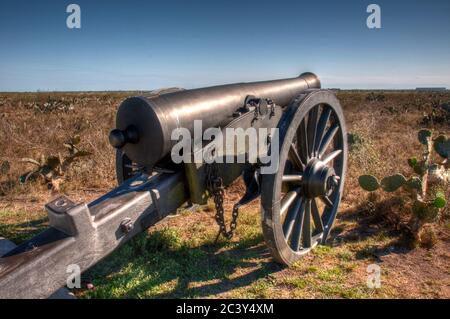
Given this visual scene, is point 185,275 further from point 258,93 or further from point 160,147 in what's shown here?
point 258,93

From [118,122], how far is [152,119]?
40cm

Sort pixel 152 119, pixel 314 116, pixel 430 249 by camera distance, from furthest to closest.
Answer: pixel 430 249 → pixel 314 116 → pixel 152 119

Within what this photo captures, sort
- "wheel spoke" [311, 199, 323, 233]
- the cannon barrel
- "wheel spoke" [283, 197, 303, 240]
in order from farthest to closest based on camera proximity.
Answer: "wheel spoke" [311, 199, 323, 233] → "wheel spoke" [283, 197, 303, 240] → the cannon barrel

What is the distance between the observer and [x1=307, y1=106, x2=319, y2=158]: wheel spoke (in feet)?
11.7

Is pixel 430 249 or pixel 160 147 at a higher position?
pixel 160 147

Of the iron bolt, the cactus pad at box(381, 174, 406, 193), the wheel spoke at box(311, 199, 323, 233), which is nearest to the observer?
the iron bolt

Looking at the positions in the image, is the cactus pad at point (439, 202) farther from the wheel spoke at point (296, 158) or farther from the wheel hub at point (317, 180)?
the wheel spoke at point (296, 158)

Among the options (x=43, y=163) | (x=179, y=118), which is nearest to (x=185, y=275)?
(x=179, y=118)

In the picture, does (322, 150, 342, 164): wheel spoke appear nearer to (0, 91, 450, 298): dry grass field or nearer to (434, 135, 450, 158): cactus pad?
(0, 91, 450, 298): dry grass field

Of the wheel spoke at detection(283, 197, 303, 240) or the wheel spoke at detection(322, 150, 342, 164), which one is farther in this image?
the wheel spoke at detection(322, 150, 342, 164)

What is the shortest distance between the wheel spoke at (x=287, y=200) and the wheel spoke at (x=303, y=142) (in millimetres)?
343

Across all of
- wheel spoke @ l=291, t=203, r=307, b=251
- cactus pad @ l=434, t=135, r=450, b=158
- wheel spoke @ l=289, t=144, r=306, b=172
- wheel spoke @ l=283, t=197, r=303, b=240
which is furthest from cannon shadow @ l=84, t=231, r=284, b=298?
cactus pad @ l=434, t=135, r=450, b=158

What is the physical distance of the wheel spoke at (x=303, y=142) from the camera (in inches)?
136
